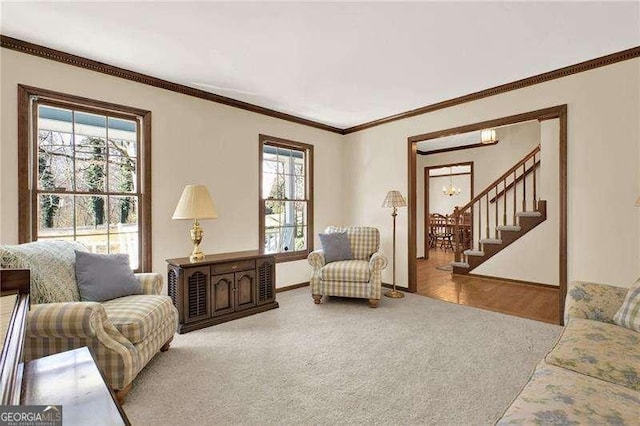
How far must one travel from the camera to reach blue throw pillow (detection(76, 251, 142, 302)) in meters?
2.31

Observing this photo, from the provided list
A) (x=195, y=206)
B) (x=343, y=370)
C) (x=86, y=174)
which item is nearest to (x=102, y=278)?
(x=195, y=206)

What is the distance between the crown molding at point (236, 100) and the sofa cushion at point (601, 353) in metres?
2.52

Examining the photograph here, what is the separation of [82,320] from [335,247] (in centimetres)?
288

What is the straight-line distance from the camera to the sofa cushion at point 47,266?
78.8 inches

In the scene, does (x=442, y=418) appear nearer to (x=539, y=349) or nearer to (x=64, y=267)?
(x=539, y=349)

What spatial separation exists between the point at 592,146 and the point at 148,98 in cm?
454

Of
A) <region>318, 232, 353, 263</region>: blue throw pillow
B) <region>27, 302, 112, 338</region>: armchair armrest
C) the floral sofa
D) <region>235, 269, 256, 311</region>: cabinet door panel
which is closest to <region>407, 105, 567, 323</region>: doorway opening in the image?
<region>318, 232, 353, 263</region>: blue throw pillow

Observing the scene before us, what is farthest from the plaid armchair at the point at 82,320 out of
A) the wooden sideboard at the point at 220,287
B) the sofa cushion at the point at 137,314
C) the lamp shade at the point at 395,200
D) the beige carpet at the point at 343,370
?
the lamp shade at the point at 395,200

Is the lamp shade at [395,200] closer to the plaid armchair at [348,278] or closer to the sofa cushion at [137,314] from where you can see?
the plaid armchair at [348,278]

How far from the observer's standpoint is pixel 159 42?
2.66 meters

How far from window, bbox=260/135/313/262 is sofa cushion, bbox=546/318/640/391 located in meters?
3.45

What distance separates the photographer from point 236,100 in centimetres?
404

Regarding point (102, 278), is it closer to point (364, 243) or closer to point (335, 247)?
point (335, 247)

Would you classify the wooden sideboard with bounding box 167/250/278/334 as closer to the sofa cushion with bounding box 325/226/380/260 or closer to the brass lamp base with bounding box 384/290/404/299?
the sofa cushion with bounding box 325/226/380/260
